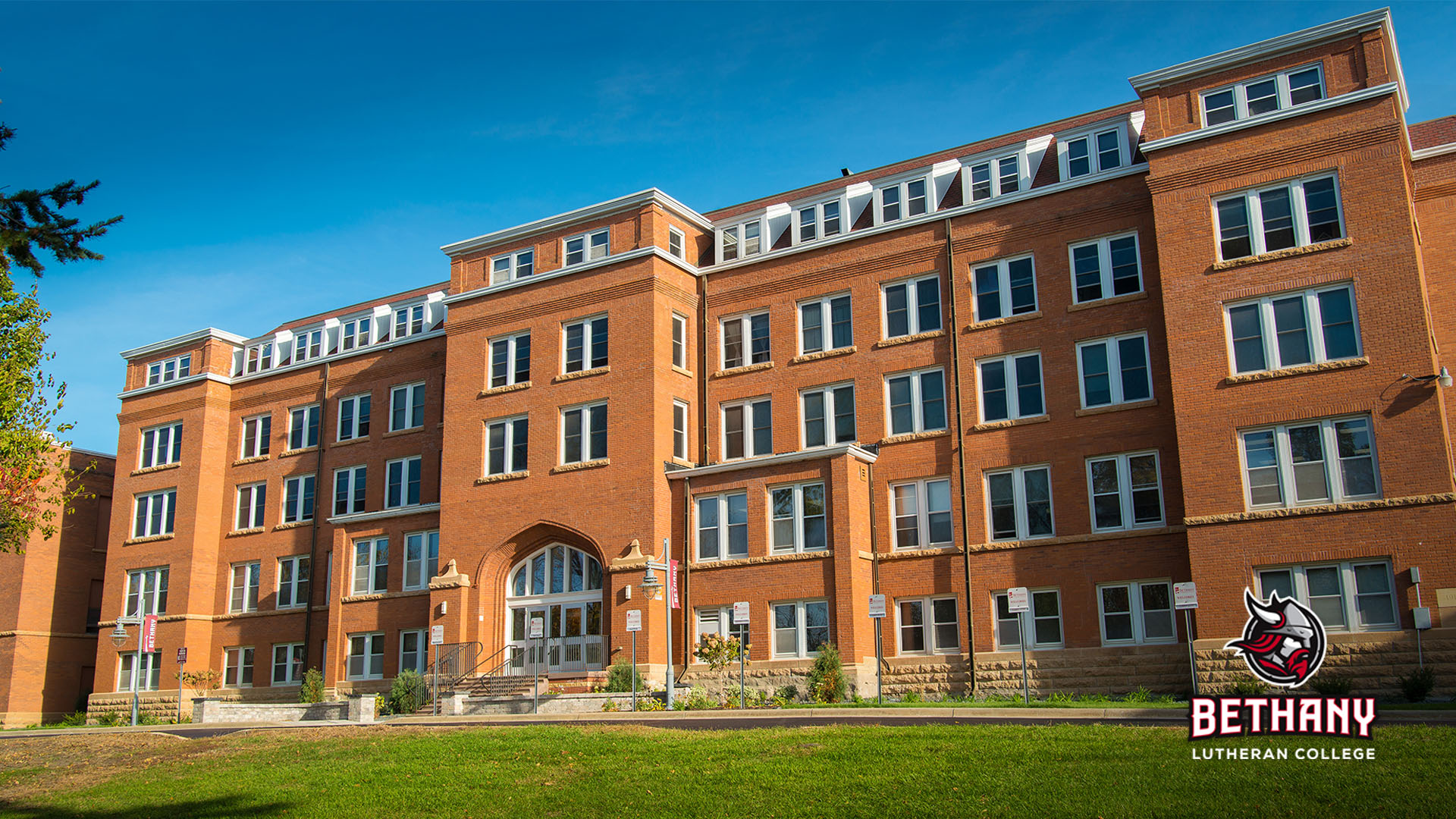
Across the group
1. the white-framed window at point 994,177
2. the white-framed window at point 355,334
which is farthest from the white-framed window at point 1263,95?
the white-framed window at point 355,334

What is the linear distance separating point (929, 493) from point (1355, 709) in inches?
718

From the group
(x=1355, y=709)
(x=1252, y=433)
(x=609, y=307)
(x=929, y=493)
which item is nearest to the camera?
(x=1355, y=709)

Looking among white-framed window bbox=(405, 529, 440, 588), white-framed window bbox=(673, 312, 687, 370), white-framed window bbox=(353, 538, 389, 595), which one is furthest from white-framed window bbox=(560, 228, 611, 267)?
white-framed window bbox=(353, 538, 389, 595)

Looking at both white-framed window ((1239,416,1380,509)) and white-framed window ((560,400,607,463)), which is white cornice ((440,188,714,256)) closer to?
white-framed window ((560,400,607,463))

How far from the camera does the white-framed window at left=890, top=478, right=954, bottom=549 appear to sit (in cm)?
3334

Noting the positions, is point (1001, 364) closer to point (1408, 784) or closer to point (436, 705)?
point (436, 705)

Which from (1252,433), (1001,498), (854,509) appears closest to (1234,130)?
(1252,433)

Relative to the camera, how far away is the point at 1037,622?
31250 millimetres

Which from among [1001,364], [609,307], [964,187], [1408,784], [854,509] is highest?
[964,187]

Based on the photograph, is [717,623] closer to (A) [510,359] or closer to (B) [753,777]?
(A) [510,359]

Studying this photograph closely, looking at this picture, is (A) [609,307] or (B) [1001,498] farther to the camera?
(A) [609,307]

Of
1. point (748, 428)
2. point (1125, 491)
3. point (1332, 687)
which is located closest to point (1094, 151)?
point (1125, 491)

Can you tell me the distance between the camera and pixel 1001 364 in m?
33.6

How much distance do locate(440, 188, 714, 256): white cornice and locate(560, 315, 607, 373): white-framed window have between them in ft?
11.6
